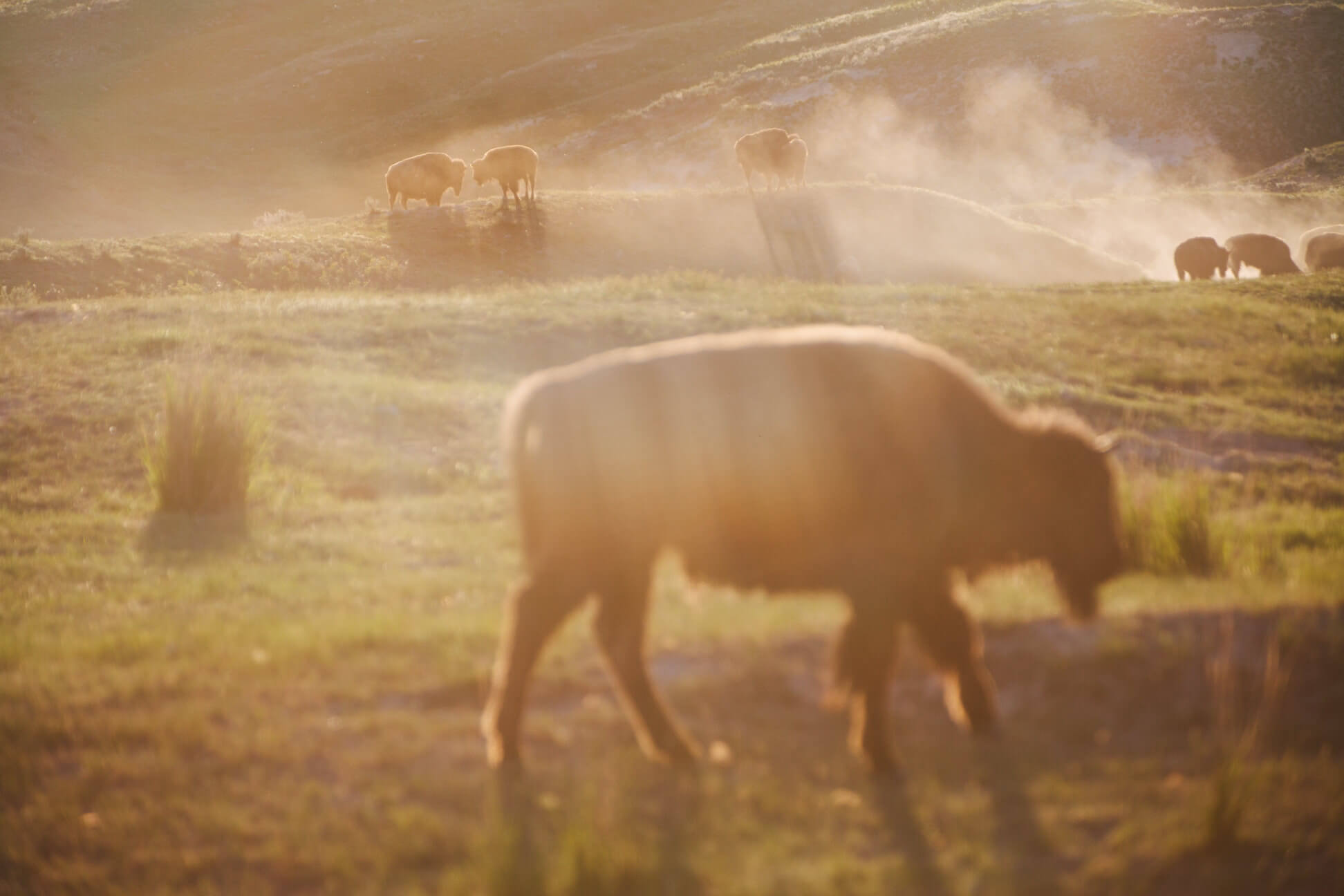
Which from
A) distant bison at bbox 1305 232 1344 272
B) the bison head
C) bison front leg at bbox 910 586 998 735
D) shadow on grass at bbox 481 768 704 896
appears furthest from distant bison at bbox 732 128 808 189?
shadow on grass at bbox 481 768 704 896

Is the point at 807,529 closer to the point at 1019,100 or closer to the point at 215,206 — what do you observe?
the point at 215,206

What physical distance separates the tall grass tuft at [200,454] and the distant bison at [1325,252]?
1131 inches

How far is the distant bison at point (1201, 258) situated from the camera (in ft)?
97.1

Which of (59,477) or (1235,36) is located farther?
(1235,36)

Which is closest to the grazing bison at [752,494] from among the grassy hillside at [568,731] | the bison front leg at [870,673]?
the bison front leg at [870,673]

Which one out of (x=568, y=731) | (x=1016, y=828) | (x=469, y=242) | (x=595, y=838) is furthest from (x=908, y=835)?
(x=469, y=242)

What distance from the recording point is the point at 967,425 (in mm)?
5078

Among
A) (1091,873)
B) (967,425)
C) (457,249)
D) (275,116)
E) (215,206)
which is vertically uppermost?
(275,116)

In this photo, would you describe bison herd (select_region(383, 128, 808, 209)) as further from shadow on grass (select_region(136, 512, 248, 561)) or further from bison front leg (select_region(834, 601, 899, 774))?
bison front leg (select_region(834, 601, 899, 774))

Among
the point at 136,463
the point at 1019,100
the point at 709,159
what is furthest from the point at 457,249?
the point at 1019,100

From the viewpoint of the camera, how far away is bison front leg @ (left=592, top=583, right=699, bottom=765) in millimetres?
4715

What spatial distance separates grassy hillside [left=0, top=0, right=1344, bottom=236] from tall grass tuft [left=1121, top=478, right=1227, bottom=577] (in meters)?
39.2

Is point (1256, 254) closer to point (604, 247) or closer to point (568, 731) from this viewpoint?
point (604, 247)

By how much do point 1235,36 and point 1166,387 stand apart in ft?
176
